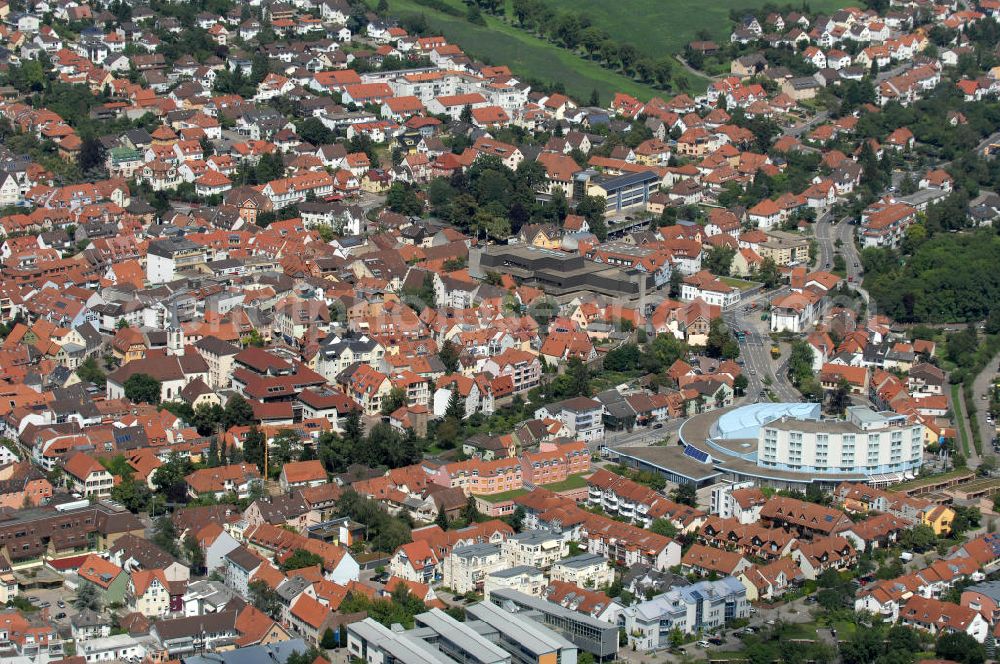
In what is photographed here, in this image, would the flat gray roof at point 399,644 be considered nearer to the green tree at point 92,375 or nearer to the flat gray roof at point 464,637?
the flat gray roof at point 464,637

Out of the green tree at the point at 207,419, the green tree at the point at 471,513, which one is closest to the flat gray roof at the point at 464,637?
the green tree at the point at 471,513

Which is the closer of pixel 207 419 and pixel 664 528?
pixel 664 528

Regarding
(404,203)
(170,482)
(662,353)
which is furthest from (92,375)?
(404,203)

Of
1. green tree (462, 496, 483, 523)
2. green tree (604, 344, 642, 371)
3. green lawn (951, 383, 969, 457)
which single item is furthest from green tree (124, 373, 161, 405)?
green lawn (951, 383, 969, 457)

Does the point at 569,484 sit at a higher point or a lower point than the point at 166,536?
lower

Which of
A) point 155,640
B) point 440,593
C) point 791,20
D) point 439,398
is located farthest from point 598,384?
point 791,20

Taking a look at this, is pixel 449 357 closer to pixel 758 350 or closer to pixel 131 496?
pixel 758 350

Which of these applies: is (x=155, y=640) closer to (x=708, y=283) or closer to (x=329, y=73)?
(x=708, y=283)
